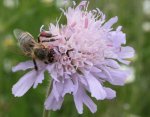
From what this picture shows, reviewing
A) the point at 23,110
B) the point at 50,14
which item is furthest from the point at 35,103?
the point at 50,14

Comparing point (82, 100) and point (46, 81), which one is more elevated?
point (82, 100)

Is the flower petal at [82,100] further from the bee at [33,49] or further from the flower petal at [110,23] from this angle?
the flower petal at [110,23]

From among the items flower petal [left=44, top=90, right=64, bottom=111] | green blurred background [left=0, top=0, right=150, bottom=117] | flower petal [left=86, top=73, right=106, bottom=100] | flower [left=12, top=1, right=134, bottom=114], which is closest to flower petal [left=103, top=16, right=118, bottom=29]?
flower [left=12, top=1, right=134, bottom=114]

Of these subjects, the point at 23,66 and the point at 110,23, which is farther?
the point at 110,23

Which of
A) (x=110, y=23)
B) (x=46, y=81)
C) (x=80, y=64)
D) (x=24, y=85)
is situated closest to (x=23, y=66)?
(x=24, y=85)

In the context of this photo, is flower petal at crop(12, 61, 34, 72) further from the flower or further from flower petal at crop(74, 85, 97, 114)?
flower petal at crop(74, 85, 97, 114)

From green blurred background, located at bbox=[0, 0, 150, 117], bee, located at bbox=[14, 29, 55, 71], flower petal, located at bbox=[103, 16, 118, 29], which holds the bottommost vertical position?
green blurred background, located at bbox=[0, 0, 150, 117]

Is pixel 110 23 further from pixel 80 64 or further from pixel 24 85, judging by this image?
pixel 24 85

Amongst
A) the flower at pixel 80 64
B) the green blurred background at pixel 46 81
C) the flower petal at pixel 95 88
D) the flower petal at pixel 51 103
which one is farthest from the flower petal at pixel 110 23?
the green blurred background at pixel 46 81
